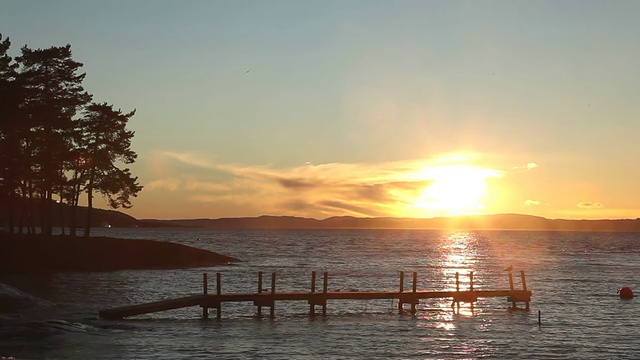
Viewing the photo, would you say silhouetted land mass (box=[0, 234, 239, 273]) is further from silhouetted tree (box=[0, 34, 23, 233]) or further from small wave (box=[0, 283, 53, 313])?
small wave (box=[0, 283, 53, 313])

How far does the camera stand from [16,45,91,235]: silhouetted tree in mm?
68812

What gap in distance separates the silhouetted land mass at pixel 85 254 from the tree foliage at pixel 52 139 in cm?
252

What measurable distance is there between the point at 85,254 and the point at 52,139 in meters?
11.5

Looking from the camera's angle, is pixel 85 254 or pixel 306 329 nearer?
pixel 306 329

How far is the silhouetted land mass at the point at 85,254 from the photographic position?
2680 inches

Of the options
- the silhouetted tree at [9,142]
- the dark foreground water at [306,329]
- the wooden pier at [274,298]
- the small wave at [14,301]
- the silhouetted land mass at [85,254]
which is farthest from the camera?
the silhouetted land mass at [85,254]

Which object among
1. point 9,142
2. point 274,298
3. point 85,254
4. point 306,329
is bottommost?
point 306,329

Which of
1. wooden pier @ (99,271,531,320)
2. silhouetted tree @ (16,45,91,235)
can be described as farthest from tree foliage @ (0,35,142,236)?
wooden pier @ (99,271,531,320)

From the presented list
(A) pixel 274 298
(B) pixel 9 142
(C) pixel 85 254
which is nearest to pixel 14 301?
(A) pixel 274 298

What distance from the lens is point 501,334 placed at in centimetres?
4044

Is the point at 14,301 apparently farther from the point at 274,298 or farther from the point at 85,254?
the point at 85,254

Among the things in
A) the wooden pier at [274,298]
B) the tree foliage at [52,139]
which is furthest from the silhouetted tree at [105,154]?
the wooden pier at [274,298]

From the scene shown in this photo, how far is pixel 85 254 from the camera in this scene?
241 feet

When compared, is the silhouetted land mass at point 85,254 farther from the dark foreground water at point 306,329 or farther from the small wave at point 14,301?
the small wave at point 14,301
